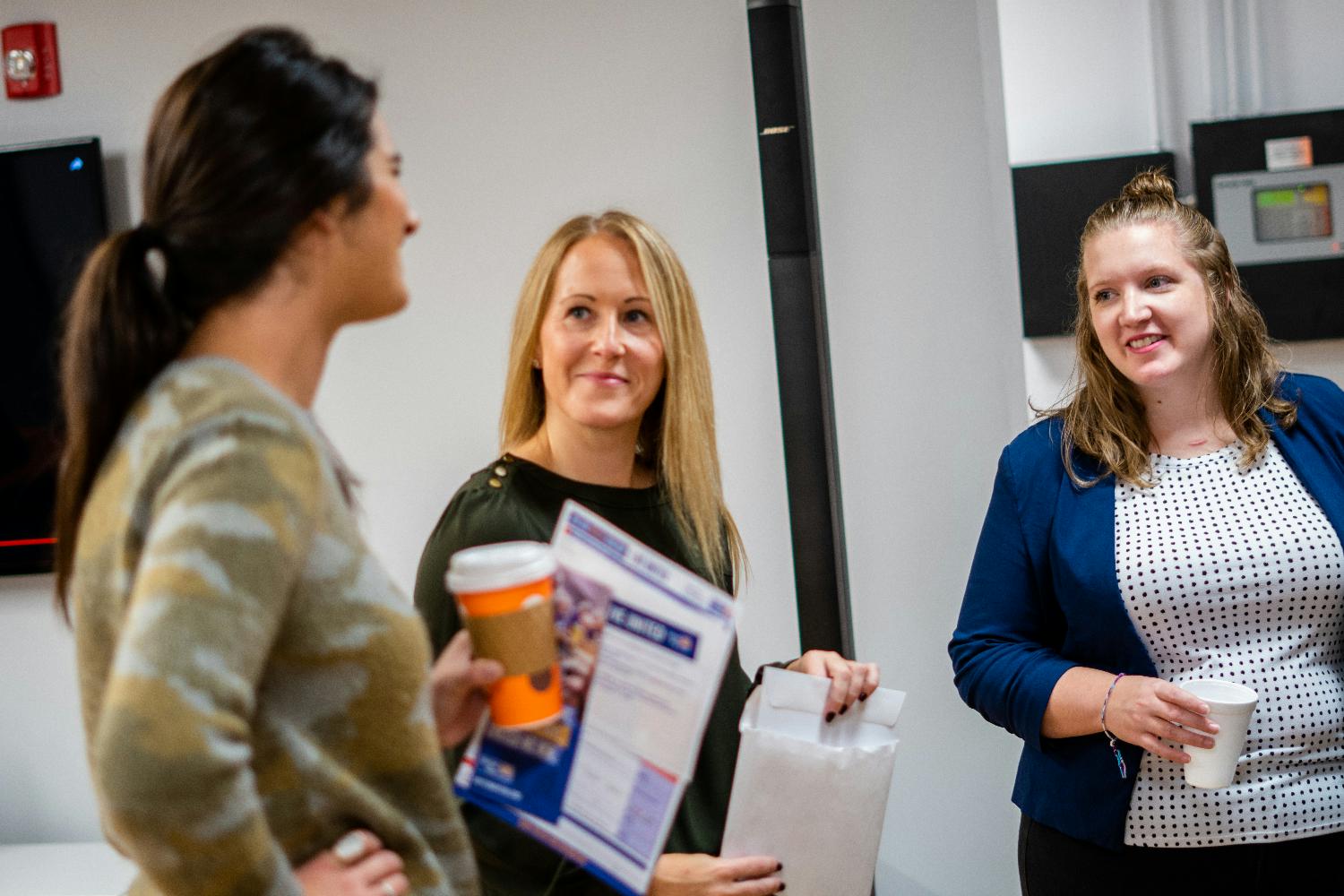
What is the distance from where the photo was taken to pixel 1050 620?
1844mm

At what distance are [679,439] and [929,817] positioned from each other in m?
1.47

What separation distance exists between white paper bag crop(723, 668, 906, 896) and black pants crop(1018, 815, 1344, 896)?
0.55m

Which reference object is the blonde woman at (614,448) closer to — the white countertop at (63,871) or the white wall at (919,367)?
the white wall at (919,367)

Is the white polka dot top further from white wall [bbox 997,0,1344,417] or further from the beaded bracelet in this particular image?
white wall [bbox 997,0,1344,417]

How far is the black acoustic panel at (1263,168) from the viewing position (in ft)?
7.30

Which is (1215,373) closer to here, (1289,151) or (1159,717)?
(1159,717)

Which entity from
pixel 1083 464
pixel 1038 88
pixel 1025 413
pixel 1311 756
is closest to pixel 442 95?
pixel 1038 88

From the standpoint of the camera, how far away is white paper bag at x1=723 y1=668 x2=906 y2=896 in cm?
131

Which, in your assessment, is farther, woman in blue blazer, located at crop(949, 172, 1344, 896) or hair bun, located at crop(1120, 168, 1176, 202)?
hair bun, located at crop(1120, 168, 1176, 202)

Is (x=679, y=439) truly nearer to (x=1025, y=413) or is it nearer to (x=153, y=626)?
(x=153, y=626)

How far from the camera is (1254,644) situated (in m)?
1.65

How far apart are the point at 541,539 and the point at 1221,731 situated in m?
0.88

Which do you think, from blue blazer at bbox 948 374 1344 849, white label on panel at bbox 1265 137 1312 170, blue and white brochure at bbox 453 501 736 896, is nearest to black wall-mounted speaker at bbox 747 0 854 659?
blue blazer at bbox 948 374 1344 849

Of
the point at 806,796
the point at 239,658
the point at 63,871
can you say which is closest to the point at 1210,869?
the point at 806,796
